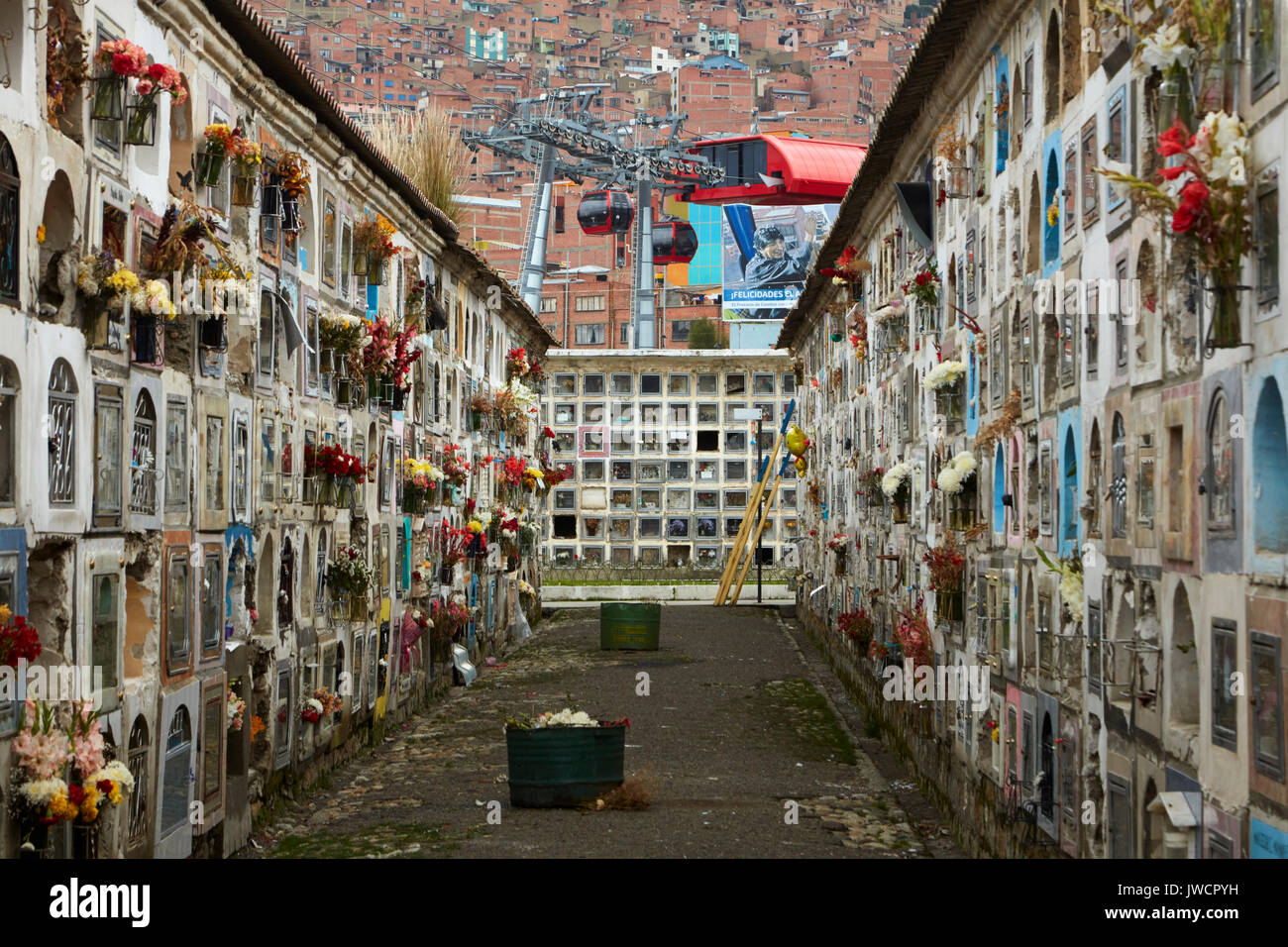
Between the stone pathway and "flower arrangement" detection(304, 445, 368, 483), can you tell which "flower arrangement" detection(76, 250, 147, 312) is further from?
"flower arrangement" detection(304, 445, 368, 483)

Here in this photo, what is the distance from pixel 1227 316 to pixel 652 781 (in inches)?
483

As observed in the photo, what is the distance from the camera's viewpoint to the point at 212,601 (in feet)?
58.1

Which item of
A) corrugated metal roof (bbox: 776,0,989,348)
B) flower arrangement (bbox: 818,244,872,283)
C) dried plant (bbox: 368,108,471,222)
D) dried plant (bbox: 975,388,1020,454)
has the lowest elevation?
dried plant (bbox: 975,388,1020,454)

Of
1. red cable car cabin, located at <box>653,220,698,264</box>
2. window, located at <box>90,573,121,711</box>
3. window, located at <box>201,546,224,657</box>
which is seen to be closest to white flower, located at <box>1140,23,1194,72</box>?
window, located at <box>90,573,121,711</box>

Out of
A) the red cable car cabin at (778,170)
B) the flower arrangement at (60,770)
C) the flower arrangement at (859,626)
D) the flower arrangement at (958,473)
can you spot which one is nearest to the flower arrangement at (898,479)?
the flower arrangement at (859,626)

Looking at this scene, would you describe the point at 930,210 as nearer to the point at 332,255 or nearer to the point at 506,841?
the point at 332,255

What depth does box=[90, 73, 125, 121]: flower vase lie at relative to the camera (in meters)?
13.8

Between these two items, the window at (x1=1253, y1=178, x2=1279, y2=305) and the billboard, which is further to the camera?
the billboard

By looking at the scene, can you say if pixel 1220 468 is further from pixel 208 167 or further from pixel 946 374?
pixel 946 374

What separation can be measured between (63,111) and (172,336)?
11.5 ft

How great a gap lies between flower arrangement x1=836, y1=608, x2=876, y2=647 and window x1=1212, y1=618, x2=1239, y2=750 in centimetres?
1977

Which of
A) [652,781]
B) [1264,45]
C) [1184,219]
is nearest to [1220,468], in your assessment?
[1184,219]

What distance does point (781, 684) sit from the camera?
33.9 meters

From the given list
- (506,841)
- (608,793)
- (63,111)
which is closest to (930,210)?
(608,793)
